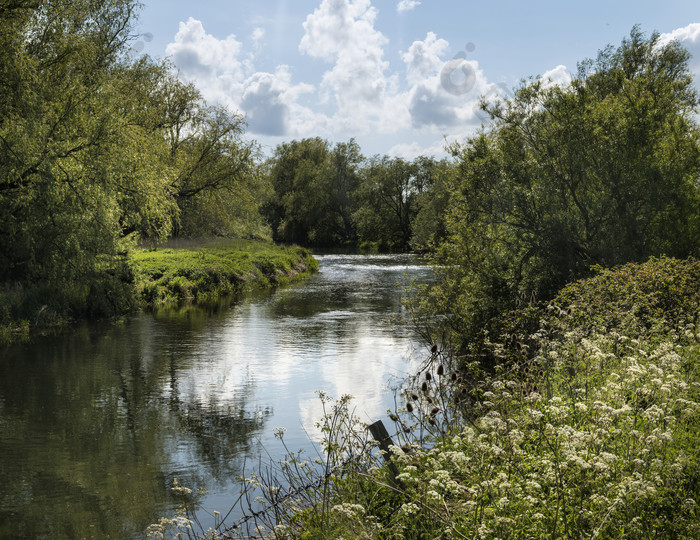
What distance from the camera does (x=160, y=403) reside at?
12.9 m

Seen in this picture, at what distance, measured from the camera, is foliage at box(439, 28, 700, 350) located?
18.5m

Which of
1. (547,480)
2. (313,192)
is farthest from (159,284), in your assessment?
(313,192)

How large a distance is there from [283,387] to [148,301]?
14397mm

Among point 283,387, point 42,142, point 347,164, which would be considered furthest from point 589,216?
point 347,164

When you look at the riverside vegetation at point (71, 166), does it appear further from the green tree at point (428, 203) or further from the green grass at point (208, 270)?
the green tree at point (428, 203)

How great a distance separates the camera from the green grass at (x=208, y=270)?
91.7 ft

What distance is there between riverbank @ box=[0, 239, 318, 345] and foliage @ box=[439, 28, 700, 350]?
41.4 ft

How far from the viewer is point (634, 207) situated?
19.2m

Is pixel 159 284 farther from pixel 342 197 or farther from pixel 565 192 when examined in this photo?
pixel 342 197

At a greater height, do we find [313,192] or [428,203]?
[313,192]

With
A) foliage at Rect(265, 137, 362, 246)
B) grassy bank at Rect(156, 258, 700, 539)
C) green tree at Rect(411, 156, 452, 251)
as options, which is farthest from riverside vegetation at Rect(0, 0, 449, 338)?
foliage at Rect(265, 137, 362, 246)

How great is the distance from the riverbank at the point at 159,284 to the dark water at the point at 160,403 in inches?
44.2

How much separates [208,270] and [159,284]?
3.89 meters

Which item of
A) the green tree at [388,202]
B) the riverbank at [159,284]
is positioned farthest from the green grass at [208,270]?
the green tree at [388,202]
